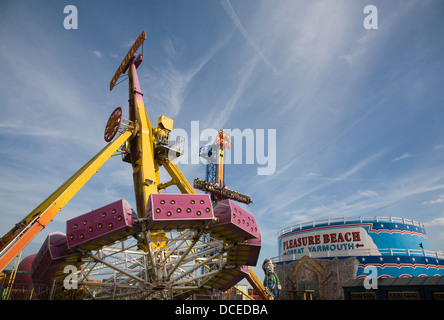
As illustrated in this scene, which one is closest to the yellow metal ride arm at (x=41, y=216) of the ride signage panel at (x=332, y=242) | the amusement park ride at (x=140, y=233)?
the amusement park ride at (x=140, y=233)

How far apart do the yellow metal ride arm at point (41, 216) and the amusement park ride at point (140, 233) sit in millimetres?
44

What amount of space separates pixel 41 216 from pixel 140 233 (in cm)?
540

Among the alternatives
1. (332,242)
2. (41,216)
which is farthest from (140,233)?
(332,242)

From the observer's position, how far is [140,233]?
1800 cm

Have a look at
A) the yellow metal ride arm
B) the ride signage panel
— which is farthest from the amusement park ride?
the ride signage panel

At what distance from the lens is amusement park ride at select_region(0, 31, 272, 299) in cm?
1597

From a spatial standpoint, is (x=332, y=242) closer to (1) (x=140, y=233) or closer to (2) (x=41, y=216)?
(1) (x=140, y=233)

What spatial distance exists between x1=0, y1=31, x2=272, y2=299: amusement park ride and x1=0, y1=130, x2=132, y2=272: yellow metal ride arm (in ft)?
0.15

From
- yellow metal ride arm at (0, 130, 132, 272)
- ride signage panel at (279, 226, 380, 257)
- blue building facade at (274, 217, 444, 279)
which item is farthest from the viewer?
ride signage panel at (279, 226, 380, 257)

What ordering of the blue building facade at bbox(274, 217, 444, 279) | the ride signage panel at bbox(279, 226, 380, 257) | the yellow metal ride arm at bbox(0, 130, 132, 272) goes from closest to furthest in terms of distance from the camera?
the yellow metal ride arm at bbox(0, 130, 132, 272) < the blue building facade at bbox(274, 217, 444, 279) < the ride signage panel at bbox(279, 226, 380, 257)

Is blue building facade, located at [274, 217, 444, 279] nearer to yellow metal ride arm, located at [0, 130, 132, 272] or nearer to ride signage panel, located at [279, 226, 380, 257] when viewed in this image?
ride signage panel, located at [279, 226, 380, 257]
